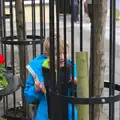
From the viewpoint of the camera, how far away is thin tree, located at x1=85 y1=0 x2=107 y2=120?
102 inches

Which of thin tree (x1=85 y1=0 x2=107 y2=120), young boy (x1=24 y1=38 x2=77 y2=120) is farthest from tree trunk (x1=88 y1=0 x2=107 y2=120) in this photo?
young boy (x1=24 y1=38 x2=77 y2=120)

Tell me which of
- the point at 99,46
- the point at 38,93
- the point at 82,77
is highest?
the point at 99,46

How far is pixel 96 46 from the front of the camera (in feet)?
8.68

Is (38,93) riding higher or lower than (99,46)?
lower

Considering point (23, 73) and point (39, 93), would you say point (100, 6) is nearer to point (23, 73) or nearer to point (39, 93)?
point (39, 93)

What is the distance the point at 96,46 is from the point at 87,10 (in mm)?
314

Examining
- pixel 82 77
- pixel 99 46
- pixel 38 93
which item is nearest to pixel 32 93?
pixel 38 93

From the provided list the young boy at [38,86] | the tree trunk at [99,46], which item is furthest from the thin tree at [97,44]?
the young boy at [38,86]

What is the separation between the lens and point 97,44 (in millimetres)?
2652

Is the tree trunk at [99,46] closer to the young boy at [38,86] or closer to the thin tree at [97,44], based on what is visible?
the thin tree at [97,44]

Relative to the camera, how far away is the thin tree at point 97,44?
2588 millimetres

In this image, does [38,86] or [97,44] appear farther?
[38,86]

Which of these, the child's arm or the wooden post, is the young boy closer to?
the child's arm

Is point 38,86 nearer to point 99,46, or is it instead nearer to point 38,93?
point 38,93
